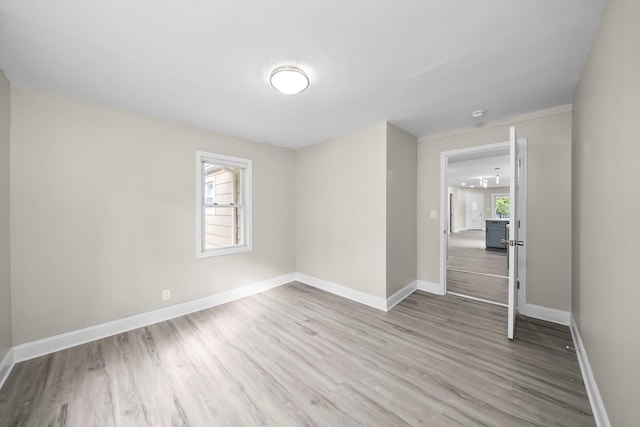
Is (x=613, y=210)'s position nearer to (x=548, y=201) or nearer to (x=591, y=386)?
(x=591, y=386)

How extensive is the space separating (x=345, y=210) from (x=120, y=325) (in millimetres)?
2990

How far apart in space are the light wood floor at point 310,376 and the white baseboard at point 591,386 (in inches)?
2.0

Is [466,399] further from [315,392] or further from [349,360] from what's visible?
[315,392]

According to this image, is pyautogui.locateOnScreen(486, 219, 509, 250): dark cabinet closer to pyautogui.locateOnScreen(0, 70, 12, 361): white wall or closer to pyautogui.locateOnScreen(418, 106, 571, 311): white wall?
pyautogui.locateOnScreen(418, 106, 571, 311): white wall

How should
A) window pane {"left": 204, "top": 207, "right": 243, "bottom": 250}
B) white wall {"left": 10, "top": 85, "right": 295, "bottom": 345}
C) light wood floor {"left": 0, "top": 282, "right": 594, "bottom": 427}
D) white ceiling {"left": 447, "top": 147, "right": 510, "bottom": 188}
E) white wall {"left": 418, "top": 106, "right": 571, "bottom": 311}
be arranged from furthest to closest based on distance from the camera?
white ceiling {"left": 447, "top": 147, "right": 510, "bottom": 188}
window pane {"left": 204, "top": 207, "right": 243, "bottom": 250}
white wall {"left": 418, "top": 106, "right": 571, "bottom": 311}
white wall {"left": 10, "top": 85, "right": 295, "bottom": 345}
light wood floor {"left": 0, "top": 282, "right": 594, "bottom": 427}

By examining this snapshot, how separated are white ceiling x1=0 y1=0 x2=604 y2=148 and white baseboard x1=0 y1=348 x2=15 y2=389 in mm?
2280

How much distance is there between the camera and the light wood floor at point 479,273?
11.7ft

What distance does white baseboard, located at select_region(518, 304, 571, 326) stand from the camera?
8.41 ft

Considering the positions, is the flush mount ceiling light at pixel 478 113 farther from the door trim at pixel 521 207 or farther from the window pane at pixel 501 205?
the window pane at pixel 501 205

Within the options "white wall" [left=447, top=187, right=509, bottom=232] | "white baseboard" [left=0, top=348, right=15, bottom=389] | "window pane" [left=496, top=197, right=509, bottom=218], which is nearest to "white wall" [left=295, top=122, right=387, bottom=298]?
"white baseboard" [left=0, top=348, right=15, bottom=389]

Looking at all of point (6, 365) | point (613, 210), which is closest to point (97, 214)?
point (6, 365)

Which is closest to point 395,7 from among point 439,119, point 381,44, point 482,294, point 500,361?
point 381,44

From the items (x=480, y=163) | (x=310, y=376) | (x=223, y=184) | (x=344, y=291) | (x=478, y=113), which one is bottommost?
(x=310, y=376)

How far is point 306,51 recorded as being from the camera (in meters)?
1.64
